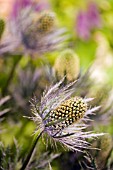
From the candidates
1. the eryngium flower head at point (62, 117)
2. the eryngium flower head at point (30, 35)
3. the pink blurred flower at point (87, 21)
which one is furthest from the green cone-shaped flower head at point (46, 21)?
the pink blurred flower at point (87, 21)

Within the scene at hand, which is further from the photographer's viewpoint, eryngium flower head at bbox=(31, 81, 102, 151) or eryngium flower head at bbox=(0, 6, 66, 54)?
eryngium flower head at bbox=(0, 6, 66, 54)

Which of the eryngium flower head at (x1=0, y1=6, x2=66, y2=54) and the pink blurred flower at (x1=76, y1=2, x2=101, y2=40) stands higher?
the pink blurred flower at (x1=76, y1=2, x2=101, y2=40)

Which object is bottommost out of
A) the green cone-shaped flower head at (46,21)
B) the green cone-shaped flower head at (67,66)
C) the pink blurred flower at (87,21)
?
the green cone-shaped flower head at (67,66)

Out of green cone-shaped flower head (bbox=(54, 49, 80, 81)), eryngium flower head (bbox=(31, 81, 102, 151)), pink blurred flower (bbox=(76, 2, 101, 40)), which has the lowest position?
eryngium flower head (bbox=(31, 81, 102, 151))

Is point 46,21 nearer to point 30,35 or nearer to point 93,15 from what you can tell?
point 30,35

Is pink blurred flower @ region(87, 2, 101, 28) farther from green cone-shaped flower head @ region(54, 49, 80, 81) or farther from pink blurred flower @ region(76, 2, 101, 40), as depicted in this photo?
green cone-shaped flower head @ region(54, 49, 80, 81)

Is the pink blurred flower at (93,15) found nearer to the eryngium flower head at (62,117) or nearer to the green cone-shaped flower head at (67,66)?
the green cone-shaped flower head at (67,66)

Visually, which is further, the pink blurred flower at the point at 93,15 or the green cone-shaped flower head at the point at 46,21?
the pink blurred flower at the point at 93,15

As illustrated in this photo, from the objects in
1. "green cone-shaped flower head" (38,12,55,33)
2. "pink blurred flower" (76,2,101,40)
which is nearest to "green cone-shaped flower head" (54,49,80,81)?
"green cone-shaped flower head" (38,12,55,33)
